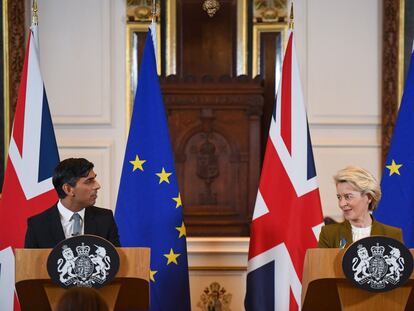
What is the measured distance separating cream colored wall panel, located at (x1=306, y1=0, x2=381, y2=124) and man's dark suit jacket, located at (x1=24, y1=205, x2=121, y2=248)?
2583 mm

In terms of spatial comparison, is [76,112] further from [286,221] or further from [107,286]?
[107,286]

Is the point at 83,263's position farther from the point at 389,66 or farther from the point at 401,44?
the point at 401,44

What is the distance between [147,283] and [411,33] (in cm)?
355

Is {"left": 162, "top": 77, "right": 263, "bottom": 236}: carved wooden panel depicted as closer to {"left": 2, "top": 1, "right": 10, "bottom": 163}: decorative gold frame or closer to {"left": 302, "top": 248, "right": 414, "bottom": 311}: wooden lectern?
{"left": 2, "top": 1, "right": 10, "bottom": 163}: decorative gold frame

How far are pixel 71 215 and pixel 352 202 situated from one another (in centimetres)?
134

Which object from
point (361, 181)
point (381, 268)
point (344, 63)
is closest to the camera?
point (381, 268)

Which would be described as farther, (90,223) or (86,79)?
(86,79)

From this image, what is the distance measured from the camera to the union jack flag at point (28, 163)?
4590 millimetres

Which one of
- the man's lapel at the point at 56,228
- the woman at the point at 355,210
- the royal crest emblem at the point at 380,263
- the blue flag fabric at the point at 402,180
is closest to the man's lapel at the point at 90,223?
the man's lapel at the point at 56,228

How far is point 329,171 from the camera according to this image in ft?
19.6

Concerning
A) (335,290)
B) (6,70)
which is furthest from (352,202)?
(6,70)

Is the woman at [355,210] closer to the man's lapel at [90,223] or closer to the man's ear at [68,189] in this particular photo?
the man's lapel at [90,223]

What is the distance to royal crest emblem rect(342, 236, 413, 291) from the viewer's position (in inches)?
118

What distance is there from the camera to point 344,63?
5.96 meters
